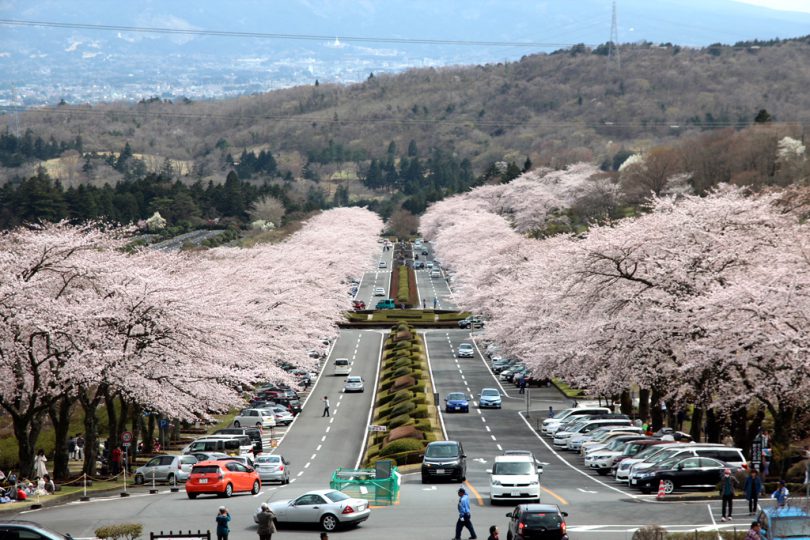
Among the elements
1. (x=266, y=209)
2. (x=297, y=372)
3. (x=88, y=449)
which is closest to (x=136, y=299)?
(x=88, y=449)

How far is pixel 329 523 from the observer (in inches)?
1214

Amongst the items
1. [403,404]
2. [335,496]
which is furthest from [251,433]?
[335,496]

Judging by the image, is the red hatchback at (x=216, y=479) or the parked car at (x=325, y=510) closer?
the parked car at (x=325, y=510)

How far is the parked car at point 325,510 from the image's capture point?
30797mm

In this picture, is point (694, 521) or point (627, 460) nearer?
point (694, 521)

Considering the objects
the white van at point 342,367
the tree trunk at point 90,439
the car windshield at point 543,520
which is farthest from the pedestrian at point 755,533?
the white van at point 342,367

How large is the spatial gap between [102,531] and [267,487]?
16.1 m

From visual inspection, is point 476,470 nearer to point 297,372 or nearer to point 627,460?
point 627,460

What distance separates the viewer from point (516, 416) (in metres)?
66.5

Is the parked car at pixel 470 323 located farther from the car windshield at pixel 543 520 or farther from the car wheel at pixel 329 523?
the car windshield at pixel 543 520

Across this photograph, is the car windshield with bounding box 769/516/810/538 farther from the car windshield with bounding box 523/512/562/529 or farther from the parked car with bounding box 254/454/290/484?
the parked car with bounding box 254/454/290/484

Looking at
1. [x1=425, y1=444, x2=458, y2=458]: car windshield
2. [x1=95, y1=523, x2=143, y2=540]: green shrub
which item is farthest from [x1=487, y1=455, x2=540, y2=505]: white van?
[x1=95, y1=523, x2=143, y2=540]: green shrub

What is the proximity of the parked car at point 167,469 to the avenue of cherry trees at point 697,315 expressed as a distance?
16.9 m

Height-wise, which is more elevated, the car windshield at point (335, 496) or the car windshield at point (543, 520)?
the car windshield at point (543, 520)
